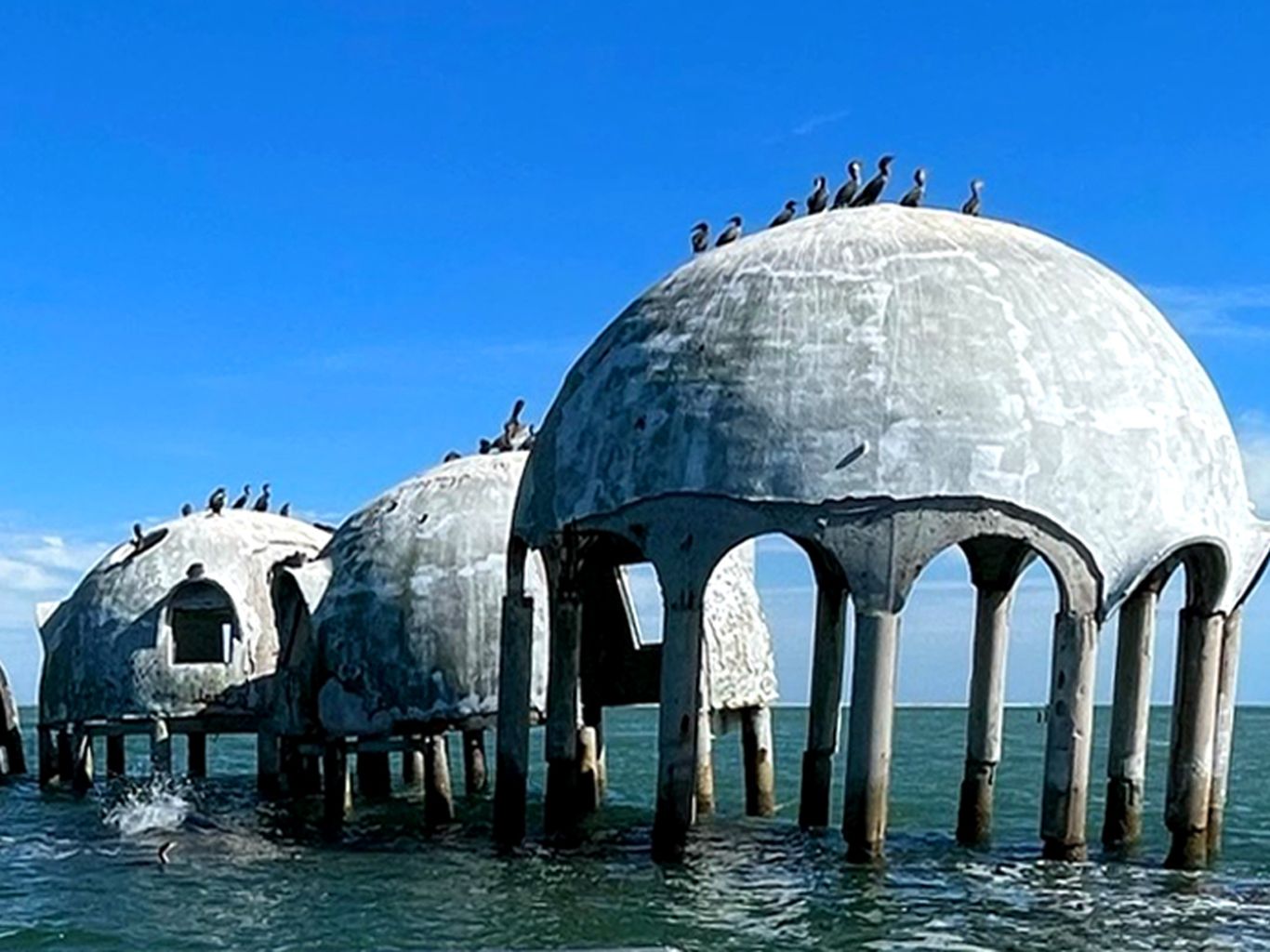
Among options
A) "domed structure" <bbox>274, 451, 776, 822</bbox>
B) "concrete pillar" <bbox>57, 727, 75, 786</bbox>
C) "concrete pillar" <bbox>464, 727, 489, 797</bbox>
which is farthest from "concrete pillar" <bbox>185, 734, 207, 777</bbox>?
"domed structure" <bbox>274, 451, 776, 822</bbox>

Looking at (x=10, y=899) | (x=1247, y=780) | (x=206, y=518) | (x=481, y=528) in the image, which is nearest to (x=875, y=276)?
(x=481, y=528)

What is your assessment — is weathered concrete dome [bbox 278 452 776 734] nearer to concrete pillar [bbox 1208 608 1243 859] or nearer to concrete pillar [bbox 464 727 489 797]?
concrete pillar [bbox 464 727 489 797]

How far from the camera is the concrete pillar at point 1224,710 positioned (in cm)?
2411

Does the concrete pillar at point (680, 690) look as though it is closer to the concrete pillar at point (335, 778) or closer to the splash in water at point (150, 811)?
the concrete pillar at point (335, 778)

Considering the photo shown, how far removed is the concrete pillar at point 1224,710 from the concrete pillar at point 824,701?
5462 millimetres

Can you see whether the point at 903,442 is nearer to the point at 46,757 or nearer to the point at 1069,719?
the point at 1069,719

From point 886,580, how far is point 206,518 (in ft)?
73.2

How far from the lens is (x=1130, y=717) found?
79.3 feet

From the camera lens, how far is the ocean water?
20.1m

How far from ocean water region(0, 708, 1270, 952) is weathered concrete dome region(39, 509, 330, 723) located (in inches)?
198

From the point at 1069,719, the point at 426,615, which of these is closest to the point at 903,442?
the point at 1069,719

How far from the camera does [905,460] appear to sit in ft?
70.7

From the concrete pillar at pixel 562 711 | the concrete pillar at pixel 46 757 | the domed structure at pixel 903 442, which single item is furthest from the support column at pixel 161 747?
the domed structure at pixel 903 442

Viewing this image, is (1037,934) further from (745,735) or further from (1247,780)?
(1247,780)
